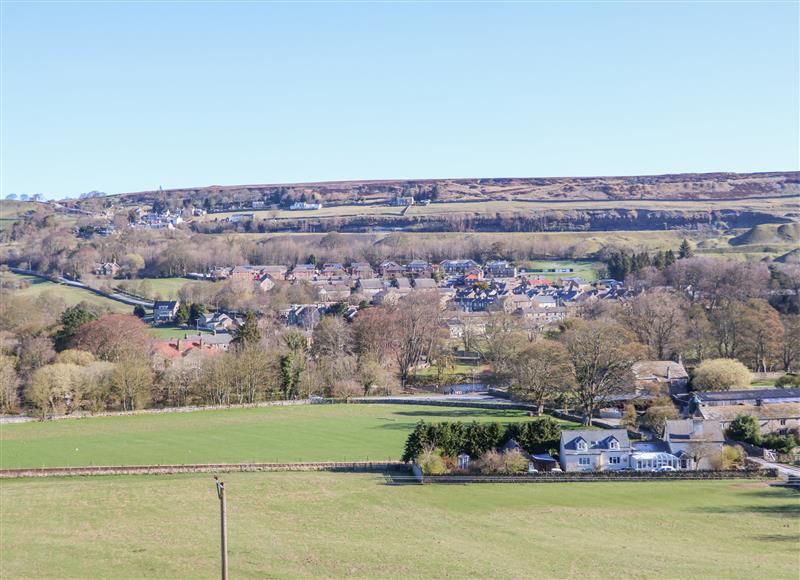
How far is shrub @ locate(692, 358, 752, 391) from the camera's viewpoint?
5419cm

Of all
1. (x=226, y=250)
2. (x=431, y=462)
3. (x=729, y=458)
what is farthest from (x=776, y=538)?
(x=226, y=250)

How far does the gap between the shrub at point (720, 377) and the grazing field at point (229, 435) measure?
36.2 ft

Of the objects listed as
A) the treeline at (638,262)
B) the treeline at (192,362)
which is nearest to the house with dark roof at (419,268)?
the treeline at (638,262)

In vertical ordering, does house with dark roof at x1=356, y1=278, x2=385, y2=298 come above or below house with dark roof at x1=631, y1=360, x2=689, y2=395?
above

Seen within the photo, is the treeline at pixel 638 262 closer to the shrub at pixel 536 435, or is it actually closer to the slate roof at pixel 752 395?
the slate roof at pixel 752 395

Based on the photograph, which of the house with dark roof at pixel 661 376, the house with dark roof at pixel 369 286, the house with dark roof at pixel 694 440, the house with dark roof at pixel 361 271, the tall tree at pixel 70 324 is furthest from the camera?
the house with dark roof at pixel 361 271

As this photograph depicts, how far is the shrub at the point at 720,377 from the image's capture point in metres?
54.2

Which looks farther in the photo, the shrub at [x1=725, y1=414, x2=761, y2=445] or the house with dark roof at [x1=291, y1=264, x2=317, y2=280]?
the house with dark roof at [x1=291, y1=264, x2=317, y2=280]

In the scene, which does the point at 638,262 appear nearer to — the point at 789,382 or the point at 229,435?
the point at 789,382

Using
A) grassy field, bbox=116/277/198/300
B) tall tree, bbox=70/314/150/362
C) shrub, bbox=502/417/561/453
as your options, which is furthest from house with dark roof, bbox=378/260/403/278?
shrub, bbox=502/417/561/453

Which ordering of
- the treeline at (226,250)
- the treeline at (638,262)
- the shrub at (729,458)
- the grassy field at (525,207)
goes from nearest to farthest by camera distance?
1. the shrub at (729,458)
2. the treeline at (638,262)
3. the treeline at (226,250)
4. the grassy field at (525,207)

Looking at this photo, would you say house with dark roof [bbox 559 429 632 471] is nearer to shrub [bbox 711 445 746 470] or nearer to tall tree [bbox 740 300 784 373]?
shrub [bbox 711 445 746 470]

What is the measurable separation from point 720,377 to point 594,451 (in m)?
16.9

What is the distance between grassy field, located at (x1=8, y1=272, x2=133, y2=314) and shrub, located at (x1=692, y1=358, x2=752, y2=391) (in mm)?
58474
